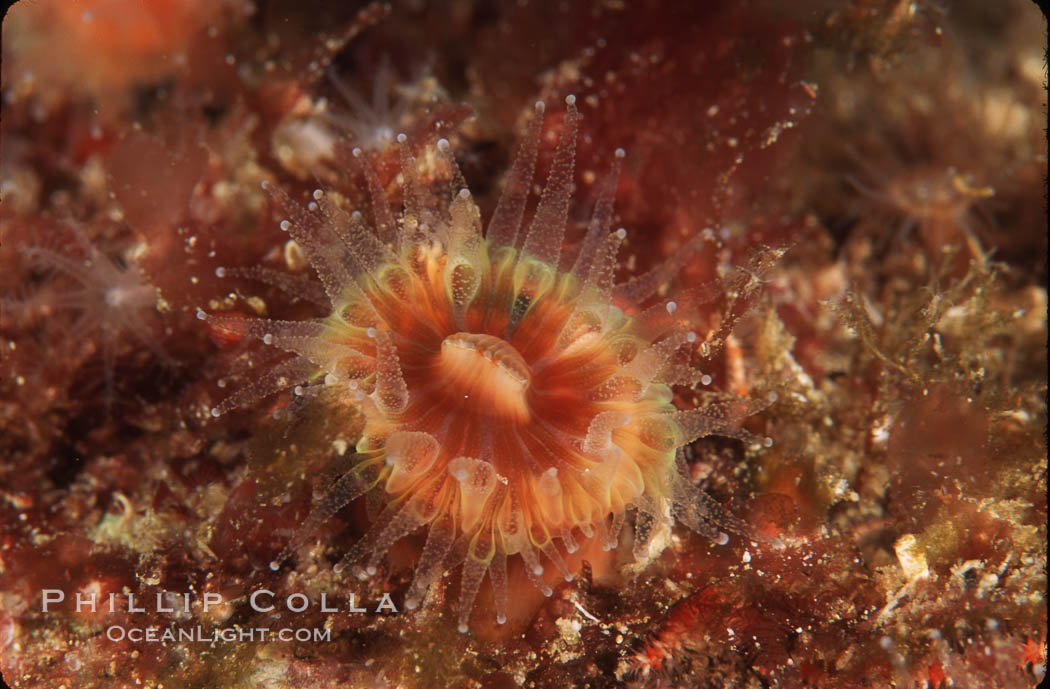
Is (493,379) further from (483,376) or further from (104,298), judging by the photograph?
(104,298)

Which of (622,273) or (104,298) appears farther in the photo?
(104,298)

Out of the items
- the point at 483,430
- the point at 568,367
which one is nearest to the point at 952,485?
→ the point at 568,367

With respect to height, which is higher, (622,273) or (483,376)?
(622,273)

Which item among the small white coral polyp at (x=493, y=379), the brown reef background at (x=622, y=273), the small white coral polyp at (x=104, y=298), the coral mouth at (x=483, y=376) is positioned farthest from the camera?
the small white coral polyp at (x=104, y=298)

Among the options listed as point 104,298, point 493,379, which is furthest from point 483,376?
point 104,298

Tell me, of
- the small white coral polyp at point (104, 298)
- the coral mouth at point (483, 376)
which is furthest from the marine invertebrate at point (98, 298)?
the coral mouth at point (483, 376)

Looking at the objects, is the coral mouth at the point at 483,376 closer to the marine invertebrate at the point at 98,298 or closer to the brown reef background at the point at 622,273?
the brown reef background at the point at 622,273

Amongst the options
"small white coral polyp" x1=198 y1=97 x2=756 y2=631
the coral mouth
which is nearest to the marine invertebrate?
"small white coral polyp" x1=198 y1=97 x2=756 y2=631
